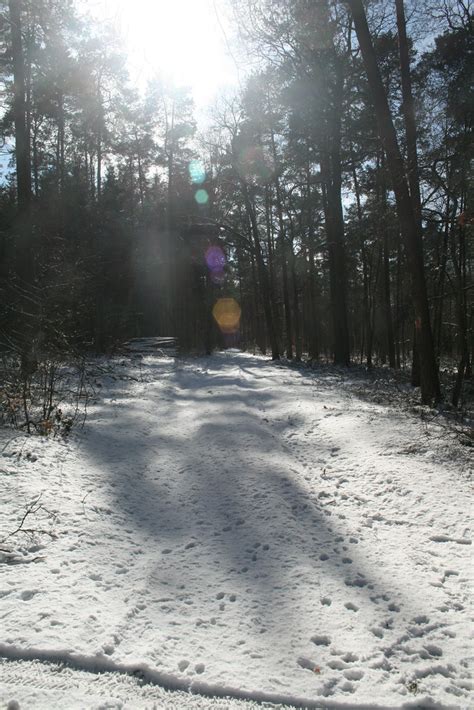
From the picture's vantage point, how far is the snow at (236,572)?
210 centimetres

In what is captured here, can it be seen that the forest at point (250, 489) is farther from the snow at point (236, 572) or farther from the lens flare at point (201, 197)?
the lens flare at point (201, 197)

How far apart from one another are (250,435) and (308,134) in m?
13.5

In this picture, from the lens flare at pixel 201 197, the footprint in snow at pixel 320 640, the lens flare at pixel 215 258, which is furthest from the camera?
the lens flare at pixel 201 197

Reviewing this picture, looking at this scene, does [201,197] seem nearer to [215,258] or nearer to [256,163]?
[215,258]

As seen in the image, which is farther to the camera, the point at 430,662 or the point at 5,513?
the point at 5,513

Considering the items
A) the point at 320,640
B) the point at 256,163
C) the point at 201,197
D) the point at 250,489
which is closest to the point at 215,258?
the point at 201,197

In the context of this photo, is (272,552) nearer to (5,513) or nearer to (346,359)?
(5,513)

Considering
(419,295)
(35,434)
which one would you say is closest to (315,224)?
(419,295)

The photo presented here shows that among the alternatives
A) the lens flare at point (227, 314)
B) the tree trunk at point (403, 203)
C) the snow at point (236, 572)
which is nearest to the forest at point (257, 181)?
the tree trunk at point (403, 203)

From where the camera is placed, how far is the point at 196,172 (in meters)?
29.5

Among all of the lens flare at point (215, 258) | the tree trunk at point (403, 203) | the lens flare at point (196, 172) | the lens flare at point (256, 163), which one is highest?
the lens flare at point (196, 172)

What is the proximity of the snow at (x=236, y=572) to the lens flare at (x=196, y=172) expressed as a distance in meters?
25.8

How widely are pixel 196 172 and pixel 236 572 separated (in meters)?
29.9

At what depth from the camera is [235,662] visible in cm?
222
